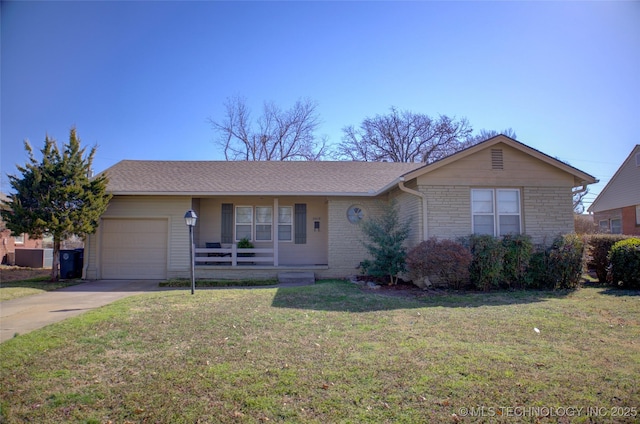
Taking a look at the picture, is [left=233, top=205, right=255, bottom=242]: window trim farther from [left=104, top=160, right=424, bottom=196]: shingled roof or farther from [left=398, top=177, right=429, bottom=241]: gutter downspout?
[left=398, top=177, right=429, bottom=241]: gutter downspout

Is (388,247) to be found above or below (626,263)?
above

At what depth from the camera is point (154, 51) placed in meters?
9.97

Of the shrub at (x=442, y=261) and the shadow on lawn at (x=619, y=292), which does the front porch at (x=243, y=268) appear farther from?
the shadow on lawn at (x=619, y=292)

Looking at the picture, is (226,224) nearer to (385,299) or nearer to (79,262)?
(79,262)

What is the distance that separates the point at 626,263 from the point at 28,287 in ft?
53.7

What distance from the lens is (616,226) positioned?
2347 centimetres

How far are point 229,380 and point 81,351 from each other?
2.38m

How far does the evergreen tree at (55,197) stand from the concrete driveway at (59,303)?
1974 mm

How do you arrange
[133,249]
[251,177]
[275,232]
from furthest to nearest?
[251,177], [275,232], [133,249]

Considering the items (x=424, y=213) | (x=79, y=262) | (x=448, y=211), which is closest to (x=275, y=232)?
(x=424, y=213)

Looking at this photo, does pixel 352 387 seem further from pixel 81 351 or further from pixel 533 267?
pixel 533 267

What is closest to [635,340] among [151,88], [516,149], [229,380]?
[229,380]

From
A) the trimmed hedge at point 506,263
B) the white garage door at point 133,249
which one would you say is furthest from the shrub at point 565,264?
the white garage door at point 133,249

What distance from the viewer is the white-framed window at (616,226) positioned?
23.0 meters
